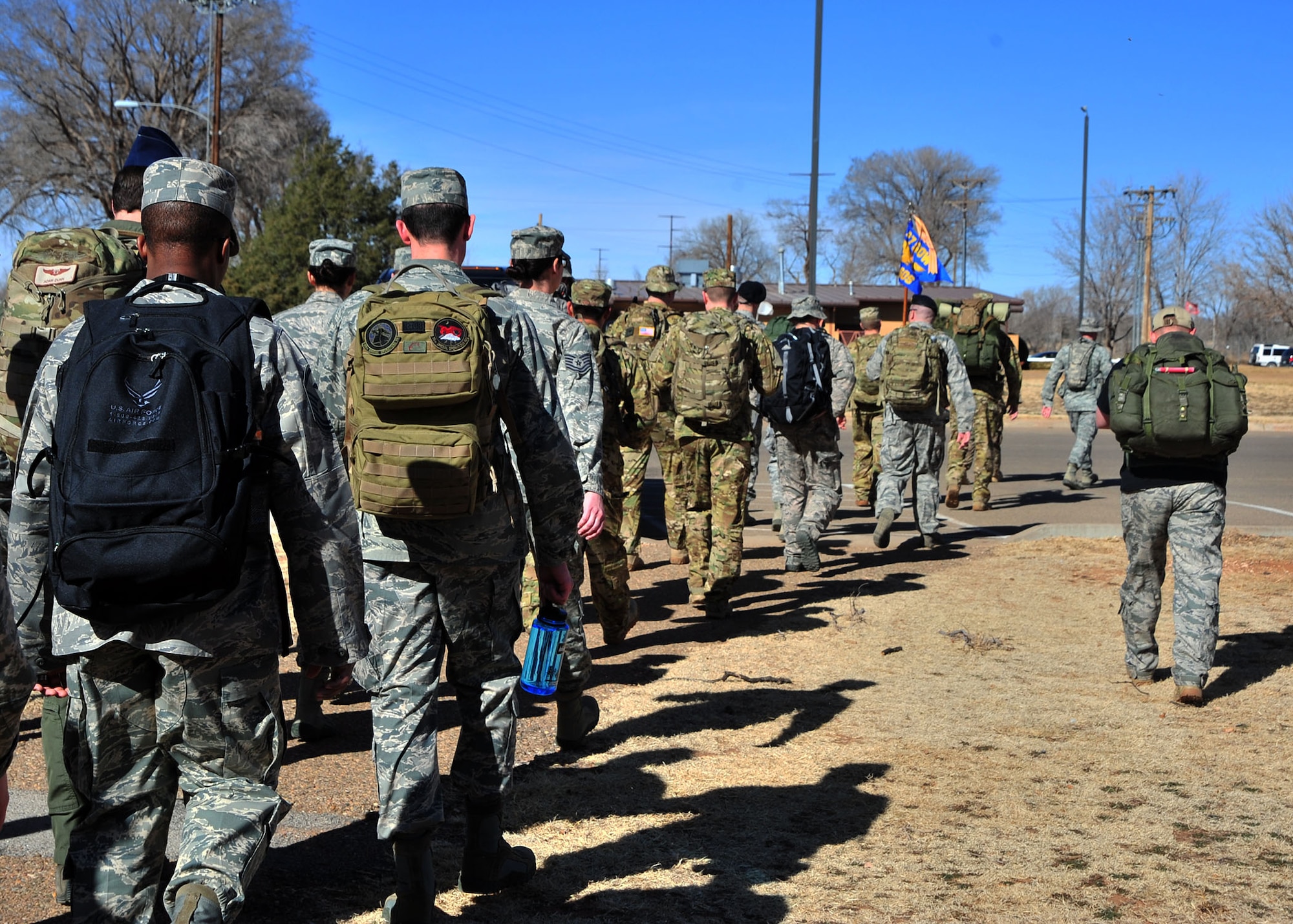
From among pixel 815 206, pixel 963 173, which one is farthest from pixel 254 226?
pixel 963 173

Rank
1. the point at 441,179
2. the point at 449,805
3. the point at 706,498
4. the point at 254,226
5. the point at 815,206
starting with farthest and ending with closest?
the point at 254,226, the point at 815,206, the point at 706,498, the point at 449,805, the point at 441,179

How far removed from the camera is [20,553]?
2959 millimetres

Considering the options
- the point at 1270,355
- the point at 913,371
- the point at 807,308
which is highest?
the point at 1270,355

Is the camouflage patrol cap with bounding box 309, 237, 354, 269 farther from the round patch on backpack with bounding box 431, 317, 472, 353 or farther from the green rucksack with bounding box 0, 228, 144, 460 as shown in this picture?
the round patch on backpack with bounding box 431, 317, 472, 353

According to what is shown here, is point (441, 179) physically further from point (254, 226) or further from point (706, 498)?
point (254, 226)

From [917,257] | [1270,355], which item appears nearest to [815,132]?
[917,257]

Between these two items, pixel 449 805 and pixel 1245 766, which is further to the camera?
pixel 1245 766

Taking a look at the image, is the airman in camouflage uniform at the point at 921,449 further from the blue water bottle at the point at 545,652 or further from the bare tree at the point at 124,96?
the bare tree at the point at 124,96

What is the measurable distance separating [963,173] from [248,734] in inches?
3820

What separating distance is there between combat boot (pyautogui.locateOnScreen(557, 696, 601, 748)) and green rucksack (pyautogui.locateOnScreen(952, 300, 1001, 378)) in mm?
9368

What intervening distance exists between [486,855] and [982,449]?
37.4ft

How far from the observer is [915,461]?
11023 mm

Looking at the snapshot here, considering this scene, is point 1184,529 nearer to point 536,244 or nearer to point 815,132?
point 536,244

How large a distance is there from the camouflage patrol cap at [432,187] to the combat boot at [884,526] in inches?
297
